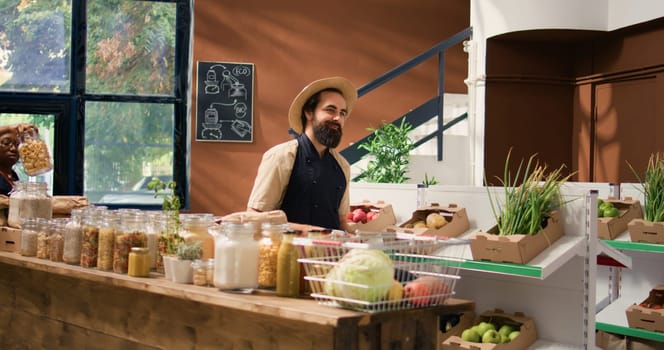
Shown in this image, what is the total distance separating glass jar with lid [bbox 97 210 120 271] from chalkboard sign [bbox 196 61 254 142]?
523cm

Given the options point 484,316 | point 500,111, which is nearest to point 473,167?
point 500,111

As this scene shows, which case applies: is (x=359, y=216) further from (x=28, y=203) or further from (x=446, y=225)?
(x=28, y=203)

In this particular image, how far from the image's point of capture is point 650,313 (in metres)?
4.64

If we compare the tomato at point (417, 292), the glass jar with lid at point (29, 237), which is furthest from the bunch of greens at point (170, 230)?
the tomato at point (417, 292)

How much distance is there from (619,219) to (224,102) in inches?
184

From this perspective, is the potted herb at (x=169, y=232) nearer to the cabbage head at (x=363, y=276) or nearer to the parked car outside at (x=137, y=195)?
the cabbage head at (x=363, y=276)

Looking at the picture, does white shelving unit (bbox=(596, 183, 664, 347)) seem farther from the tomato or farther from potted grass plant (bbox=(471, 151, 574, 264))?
the tomato

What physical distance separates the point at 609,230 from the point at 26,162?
10.4ft

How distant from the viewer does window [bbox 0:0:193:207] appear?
8297mm

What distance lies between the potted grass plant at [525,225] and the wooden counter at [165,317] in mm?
1169

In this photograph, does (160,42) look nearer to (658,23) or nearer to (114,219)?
(658,23)

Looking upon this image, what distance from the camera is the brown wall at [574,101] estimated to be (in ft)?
24.6

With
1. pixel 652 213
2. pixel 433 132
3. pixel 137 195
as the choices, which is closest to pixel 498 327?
pixel 652 213

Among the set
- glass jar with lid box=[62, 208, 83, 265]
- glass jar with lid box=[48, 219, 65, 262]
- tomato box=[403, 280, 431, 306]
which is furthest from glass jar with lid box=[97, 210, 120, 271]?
tomato box=[403, 280, 431, 306]
